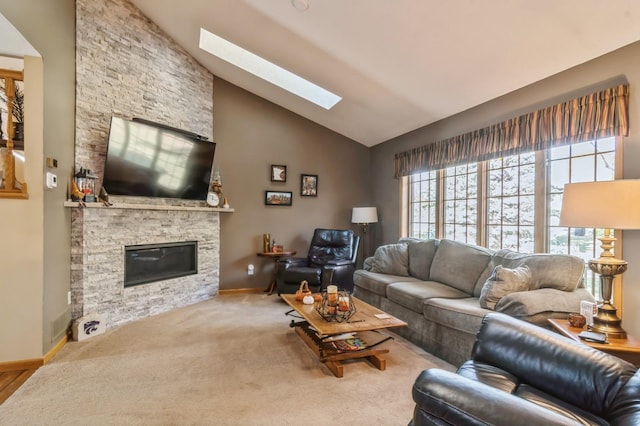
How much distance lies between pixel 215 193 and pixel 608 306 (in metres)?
4.49

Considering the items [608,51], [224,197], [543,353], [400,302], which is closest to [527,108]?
[608,51]

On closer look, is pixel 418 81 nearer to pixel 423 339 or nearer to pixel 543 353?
pixel 423 339

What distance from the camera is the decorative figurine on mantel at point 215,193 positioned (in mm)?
4809

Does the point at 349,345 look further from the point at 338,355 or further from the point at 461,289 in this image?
the point at 461,289

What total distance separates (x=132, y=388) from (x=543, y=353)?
8.37 ft

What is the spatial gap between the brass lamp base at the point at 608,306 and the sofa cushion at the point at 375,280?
1.89 meters

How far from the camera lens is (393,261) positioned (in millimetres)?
4203

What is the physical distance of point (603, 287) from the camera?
6.88 feet

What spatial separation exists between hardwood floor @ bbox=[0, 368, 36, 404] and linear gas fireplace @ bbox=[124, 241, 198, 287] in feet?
4.33

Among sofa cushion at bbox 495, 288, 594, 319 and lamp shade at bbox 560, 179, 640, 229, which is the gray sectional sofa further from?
lamp shade at bbox 560, 179, 640, 229

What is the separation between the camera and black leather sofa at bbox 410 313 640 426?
961mm

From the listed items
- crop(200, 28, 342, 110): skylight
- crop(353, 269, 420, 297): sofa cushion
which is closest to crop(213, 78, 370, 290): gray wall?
crop(200, 28, 342, 110): skylight

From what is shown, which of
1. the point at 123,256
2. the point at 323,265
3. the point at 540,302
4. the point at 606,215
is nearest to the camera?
the point at 606,215

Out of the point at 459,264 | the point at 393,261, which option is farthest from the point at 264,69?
the point at 459,264
